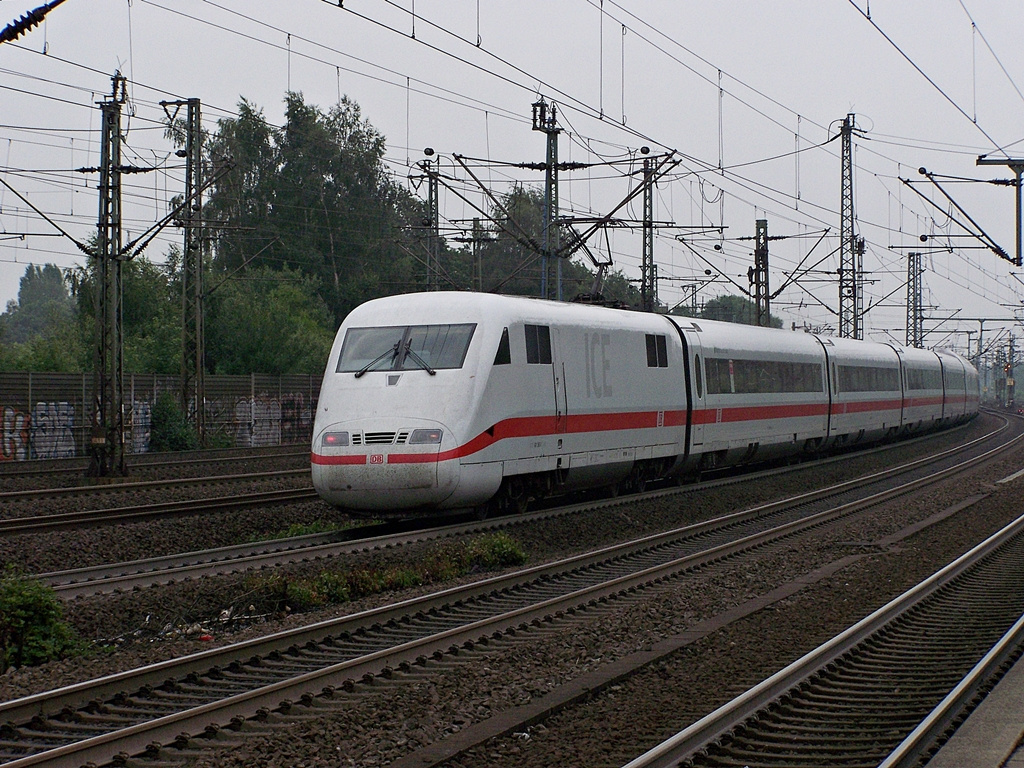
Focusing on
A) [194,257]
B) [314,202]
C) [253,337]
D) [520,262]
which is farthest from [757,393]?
[520,262]

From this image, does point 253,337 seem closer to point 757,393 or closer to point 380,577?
point 757,393

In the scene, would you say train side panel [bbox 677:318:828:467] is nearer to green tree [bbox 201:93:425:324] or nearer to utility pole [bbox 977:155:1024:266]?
utility pole [bbox 977:155:1024:266]

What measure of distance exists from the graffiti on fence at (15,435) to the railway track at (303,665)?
21.4 m

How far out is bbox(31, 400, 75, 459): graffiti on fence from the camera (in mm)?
30797

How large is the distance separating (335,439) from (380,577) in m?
3.49

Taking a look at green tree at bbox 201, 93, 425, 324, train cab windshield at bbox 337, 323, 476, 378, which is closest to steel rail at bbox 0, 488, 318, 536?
train cab windshield at bbox 337, 323, 476, 378

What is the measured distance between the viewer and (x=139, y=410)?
109ft

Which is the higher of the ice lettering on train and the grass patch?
the ice lettering on train

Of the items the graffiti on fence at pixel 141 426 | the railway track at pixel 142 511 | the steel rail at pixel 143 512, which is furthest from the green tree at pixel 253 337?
the steel rail at pixel 143 512

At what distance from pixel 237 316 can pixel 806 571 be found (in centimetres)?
3176

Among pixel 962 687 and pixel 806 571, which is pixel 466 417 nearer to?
pixel 806 571

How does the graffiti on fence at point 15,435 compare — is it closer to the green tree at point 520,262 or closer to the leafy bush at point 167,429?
the leafy bush at point 167,429

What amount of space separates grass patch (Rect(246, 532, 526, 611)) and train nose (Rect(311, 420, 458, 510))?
1077 millimetres

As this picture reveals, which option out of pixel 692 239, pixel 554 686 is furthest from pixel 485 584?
pixel 692 239
